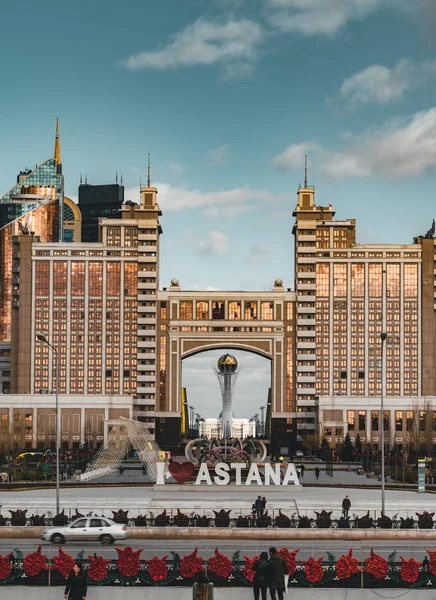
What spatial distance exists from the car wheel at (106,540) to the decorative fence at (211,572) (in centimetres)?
1383

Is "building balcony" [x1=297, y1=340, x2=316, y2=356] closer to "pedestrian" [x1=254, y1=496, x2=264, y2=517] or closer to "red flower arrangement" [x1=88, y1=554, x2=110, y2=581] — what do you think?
"pedestrian" [x1=254, y1=496, x2=264, y2=517]

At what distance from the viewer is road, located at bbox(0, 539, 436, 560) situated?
4484cm

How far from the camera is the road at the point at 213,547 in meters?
44.8

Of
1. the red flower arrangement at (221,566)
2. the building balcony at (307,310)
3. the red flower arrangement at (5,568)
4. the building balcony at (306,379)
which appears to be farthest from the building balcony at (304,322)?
the red flower arrangement at (5,568)

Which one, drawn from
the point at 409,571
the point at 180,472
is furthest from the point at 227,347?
the point at 409,571

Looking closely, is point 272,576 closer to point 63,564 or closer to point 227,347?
point 63,564

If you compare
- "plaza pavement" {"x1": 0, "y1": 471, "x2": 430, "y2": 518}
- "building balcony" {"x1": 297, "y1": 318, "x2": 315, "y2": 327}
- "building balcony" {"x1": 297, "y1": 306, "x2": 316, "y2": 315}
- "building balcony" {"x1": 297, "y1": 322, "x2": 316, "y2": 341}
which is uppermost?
"building balcony" {"x1": 297, "y1": 306, "x2": 316, "y2": 315}

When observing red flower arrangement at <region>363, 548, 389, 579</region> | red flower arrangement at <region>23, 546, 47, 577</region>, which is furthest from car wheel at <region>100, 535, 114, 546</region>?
red flower arrangement at <region>363, 548, 389, 579</region>

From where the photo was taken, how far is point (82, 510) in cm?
6372

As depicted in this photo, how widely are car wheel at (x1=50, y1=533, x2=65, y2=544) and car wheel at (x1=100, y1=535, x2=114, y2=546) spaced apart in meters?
1.94

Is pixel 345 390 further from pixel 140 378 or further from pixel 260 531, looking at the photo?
pixel 260 531

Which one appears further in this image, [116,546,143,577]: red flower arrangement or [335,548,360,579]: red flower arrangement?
[116,546,143,577]: red flower arrangement

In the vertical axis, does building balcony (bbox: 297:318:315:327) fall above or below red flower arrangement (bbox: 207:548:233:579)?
above

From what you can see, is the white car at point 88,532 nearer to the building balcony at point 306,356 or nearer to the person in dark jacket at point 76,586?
the person in dark jacket at point 76,586
